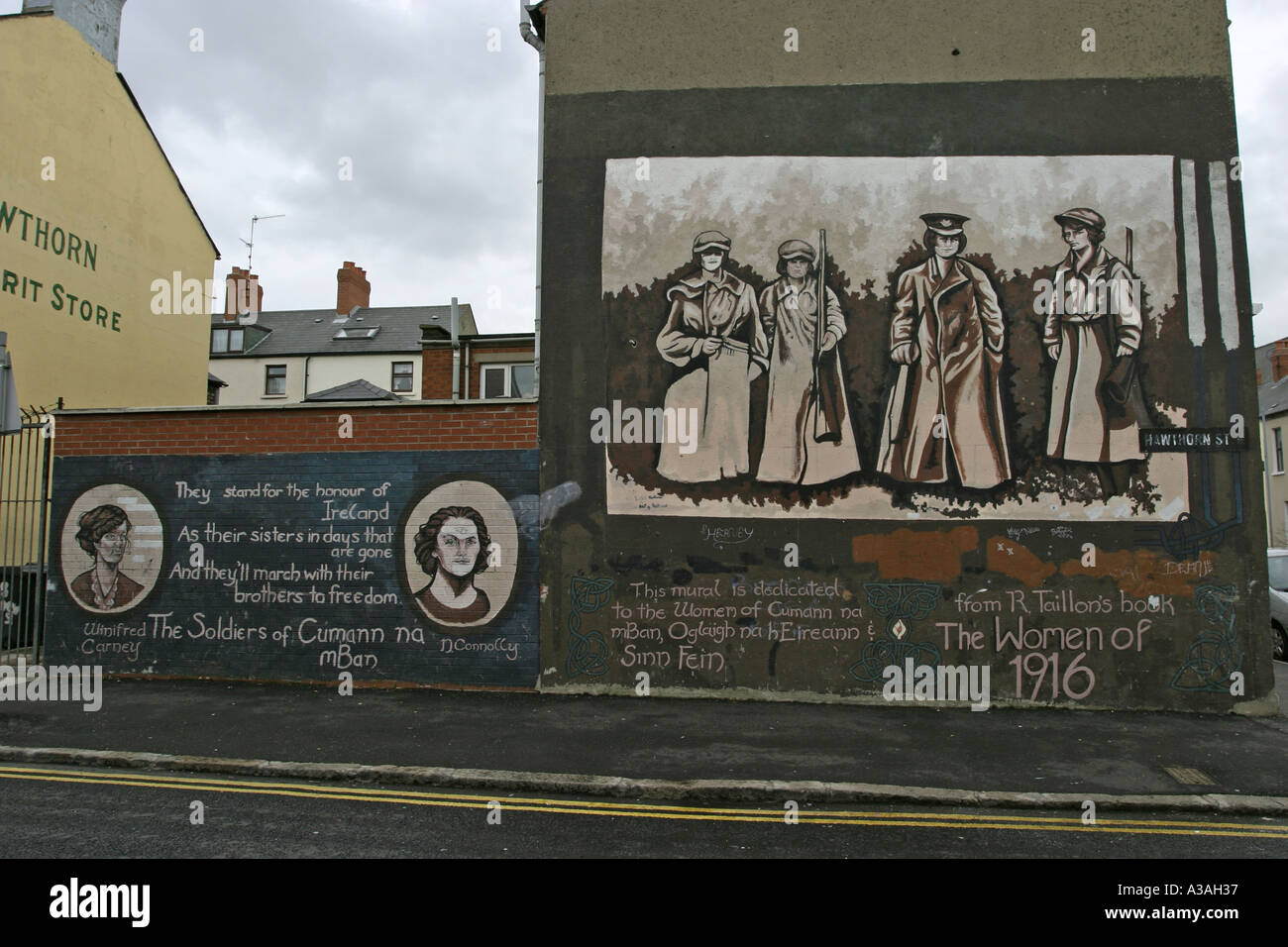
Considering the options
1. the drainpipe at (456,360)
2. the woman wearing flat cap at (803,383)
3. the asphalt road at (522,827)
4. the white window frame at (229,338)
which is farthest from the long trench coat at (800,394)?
the white window frame at (229,338)

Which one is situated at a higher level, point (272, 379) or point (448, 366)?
point (272, 379)

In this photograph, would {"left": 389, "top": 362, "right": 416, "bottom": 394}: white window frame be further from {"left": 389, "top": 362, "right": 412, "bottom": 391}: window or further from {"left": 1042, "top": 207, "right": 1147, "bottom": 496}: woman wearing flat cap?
{"left": 1042, "top": 207, "right": 1147, "bottom": 496}: woman wearing flat cap

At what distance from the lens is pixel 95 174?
1708 cm

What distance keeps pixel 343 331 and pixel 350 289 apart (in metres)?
3.38

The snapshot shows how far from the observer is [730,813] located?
6043mm

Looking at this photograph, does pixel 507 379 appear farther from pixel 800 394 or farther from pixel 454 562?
pixel 800 394

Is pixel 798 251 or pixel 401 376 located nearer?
pixel 798 251

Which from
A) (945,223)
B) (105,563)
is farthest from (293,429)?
(945,223)

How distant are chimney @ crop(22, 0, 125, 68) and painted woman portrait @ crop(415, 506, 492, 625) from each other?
48.2 ft

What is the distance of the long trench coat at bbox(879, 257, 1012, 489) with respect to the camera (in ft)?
31.9

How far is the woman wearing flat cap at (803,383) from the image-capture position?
32.3ft
